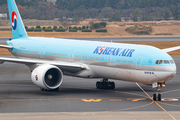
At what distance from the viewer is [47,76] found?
27203 millimetres

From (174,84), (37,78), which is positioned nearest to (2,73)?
(37,78)

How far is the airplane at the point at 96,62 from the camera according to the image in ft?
77.8

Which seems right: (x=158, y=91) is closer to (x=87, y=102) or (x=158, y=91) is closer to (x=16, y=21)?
(x=87, y=102)

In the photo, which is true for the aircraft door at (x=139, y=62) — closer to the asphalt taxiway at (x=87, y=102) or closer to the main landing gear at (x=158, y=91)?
the main landing gear at (x=158, y=91)

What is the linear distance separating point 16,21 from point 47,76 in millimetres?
11992

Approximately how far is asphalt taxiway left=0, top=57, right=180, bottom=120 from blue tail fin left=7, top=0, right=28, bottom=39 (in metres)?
6.28

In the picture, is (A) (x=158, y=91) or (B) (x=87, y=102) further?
(A) (x=158, y=91)

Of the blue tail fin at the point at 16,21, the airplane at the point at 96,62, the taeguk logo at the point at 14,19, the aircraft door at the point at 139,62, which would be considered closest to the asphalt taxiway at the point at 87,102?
the airplane at the point at 96,62

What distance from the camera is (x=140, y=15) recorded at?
182 m

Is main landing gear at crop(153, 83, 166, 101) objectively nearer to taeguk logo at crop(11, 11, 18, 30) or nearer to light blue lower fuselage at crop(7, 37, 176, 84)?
light blue lower fuselage at crop(7, 37, 176, 84)

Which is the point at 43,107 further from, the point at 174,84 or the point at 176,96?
the point at 174,84

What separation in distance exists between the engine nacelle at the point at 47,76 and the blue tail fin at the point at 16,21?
416 inches

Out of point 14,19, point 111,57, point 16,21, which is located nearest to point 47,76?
point 111,57

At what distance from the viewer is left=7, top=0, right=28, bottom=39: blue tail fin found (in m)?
36.1
